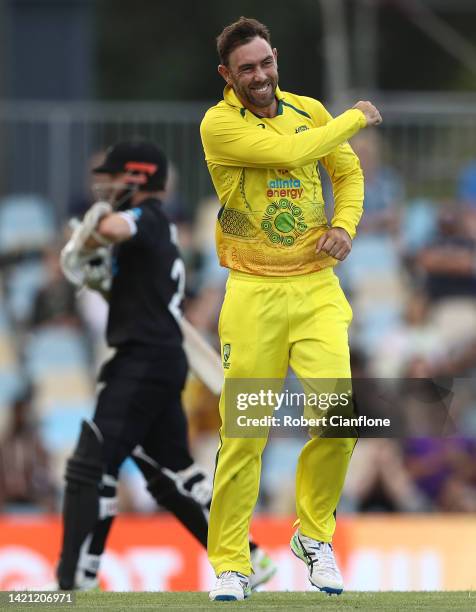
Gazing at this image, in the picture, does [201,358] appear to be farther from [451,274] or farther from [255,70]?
[451,274]

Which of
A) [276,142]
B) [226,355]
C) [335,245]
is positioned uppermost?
[276,142]

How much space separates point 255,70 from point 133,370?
2.18 meters

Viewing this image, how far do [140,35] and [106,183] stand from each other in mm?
24949

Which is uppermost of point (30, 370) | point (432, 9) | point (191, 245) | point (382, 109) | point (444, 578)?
point (432, 9)

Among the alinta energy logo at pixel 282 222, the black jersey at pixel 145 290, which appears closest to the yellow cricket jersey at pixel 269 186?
the alinta energy logo at pixel 282 222

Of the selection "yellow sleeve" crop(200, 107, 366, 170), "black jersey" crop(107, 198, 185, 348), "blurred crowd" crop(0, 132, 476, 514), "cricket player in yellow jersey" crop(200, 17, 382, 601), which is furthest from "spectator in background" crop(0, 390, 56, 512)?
"yellow sleeve" crop(200, 107, 366, 170)

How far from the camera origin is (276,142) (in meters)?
7.05

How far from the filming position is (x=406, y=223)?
50.2 feet

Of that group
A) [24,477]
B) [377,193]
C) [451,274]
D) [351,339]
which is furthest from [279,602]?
[377,193]

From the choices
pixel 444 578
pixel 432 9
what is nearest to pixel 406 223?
pixel 444 578

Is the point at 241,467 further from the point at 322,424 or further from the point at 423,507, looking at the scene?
the point at 423,507

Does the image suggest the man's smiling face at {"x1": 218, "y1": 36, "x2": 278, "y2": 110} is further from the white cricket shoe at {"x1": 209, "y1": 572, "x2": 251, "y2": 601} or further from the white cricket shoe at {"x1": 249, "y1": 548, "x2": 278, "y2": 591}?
the white cricket shoe at {"x1": 249, "y1": 548, "x2": 278, "y2": 591}

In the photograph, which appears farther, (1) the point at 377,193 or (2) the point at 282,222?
(1) the point at 377,193

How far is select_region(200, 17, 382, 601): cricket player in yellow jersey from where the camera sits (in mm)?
7164
